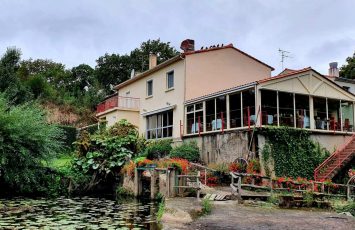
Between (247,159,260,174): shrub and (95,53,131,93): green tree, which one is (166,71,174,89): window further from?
(95,53,131,93): green tree

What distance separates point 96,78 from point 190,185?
166ft

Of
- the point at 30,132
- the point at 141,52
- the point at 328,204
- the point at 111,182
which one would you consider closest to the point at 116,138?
the point at 111,182

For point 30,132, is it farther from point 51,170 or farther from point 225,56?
point 225,56

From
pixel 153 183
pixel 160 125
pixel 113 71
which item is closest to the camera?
pixel 153 183

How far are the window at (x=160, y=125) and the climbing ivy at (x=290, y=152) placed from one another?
960cm

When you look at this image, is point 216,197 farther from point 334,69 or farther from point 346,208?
point 334,69

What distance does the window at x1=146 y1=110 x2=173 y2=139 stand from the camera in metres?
29.2

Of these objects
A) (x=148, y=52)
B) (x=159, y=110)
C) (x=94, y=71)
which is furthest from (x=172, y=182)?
(x=94, y=71)

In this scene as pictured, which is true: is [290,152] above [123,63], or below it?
below

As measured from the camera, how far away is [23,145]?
62.8 ft

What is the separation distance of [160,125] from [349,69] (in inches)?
1208

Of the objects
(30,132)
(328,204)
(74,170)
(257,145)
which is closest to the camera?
(328,204)

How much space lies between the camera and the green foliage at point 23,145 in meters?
18.2

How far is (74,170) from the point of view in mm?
22391
